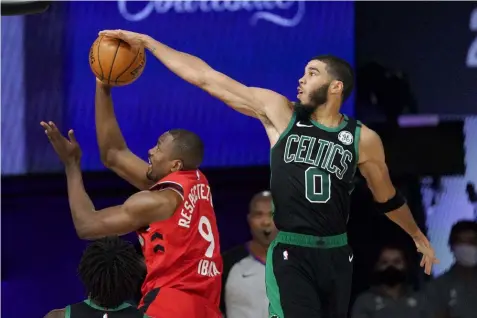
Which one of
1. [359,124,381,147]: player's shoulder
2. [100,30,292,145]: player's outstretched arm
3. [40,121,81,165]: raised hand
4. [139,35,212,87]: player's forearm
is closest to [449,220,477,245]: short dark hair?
[359,124,381,147]: player's shoulder

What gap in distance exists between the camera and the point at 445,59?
22.7 feet

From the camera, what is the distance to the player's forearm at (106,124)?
5.71 meters

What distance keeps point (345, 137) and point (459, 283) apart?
2325 millimetres

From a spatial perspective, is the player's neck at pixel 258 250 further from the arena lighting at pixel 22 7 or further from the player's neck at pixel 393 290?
the arena lighting at pixel 22 7

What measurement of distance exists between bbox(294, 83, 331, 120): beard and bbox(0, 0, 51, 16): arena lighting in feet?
7.87

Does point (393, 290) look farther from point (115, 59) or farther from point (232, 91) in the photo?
point (115, 59)

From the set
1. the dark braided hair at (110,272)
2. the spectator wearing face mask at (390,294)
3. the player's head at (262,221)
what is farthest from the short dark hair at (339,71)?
the spectator wearing face mask at (390,294)

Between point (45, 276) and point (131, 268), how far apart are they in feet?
8.16

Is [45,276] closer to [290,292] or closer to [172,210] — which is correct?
[172,210]

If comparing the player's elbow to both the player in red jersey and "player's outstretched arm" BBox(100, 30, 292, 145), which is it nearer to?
the player in red jersey

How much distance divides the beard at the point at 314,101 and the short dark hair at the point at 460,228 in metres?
2.35

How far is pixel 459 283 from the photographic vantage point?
671 cm

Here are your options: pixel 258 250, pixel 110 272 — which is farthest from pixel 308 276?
pixel 258 250

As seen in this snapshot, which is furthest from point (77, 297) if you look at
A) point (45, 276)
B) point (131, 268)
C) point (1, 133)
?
point (131, 268)
